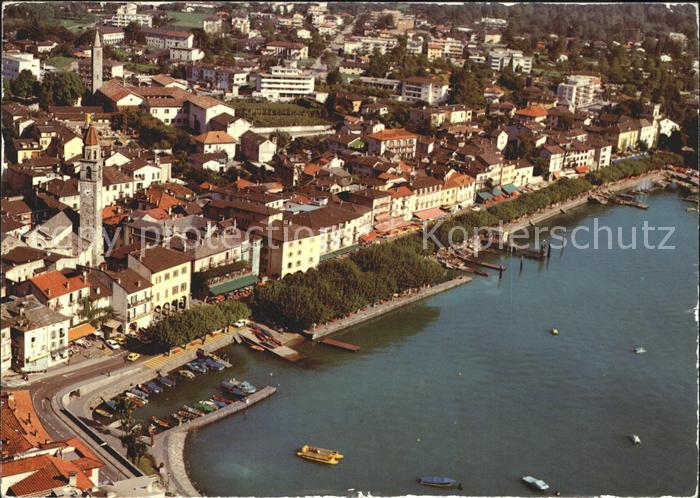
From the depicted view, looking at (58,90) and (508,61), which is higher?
(508,61)

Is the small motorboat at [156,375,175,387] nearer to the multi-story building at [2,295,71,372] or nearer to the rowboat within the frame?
the rowboat

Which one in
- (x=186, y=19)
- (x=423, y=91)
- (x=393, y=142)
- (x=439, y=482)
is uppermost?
(x=186, y=19)

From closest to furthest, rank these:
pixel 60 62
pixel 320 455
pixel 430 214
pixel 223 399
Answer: pixel 320 455, pixel 223 399, pixel 430 214, pixel 60 62

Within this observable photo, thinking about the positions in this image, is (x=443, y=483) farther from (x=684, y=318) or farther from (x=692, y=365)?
(x=684, y=318)

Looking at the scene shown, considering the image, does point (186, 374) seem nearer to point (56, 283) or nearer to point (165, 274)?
point (165, 274)

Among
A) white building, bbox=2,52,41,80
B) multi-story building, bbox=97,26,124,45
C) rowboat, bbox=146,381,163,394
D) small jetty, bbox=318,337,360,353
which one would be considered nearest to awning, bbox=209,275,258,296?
small jetty, bbox=318,337,360,353

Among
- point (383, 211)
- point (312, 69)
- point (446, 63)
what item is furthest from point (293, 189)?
point (446, 63)

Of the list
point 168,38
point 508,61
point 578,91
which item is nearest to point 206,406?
point 168,38
